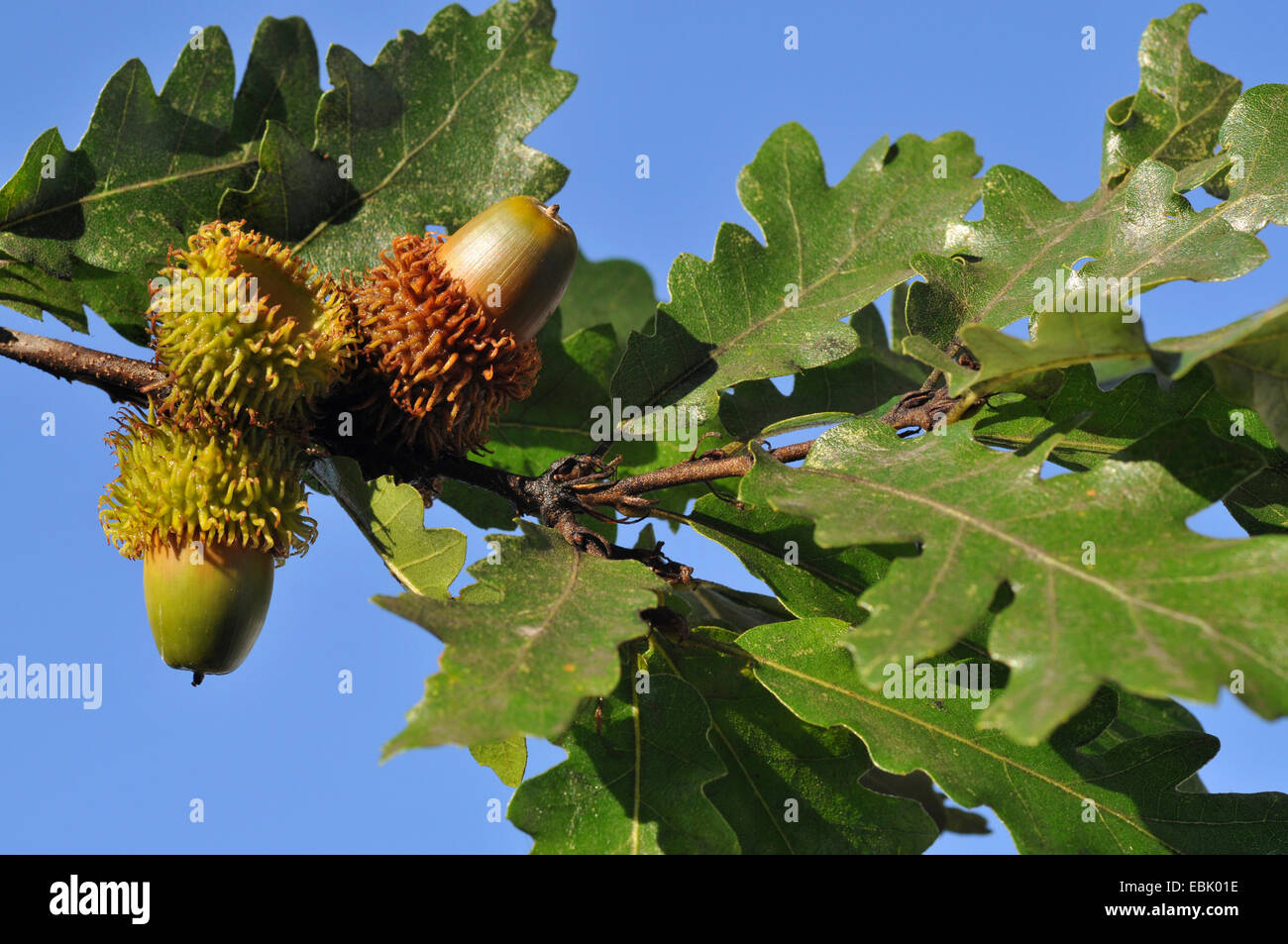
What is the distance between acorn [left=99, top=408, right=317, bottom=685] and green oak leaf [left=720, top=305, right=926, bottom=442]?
3.07 ft

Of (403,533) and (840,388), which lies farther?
(840,388)

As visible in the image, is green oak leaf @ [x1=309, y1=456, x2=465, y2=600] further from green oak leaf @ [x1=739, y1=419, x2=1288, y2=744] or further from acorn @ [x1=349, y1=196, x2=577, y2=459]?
green oak leaf @ [x1=739, y1=419, x2=1288, y2=744]

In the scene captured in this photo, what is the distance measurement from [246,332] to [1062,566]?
115cm

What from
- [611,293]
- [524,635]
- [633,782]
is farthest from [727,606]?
[611,293]

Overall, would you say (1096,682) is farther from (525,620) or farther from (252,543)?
(252,543)

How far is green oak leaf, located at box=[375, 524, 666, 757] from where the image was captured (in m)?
1.17

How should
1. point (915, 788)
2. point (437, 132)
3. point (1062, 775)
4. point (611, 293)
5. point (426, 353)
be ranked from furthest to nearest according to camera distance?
point (611, 293) < point (915, 788) < point (437, 132) < point (426, 353) < point (1062, 775)

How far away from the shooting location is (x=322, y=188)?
1.97 m

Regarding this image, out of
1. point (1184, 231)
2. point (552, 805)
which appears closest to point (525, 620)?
point (552, 805)

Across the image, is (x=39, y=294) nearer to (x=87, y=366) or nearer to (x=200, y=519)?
(x=87, y=366)

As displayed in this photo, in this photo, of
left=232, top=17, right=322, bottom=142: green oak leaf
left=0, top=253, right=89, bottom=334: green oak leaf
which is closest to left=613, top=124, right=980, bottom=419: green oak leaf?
left=232, top=17, right=322, bottom=142: green oak leaf

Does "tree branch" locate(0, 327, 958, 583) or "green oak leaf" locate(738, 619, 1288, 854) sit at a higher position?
"tree branch" locate(0, 327, 958, 583)

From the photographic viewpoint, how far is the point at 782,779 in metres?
1.68
